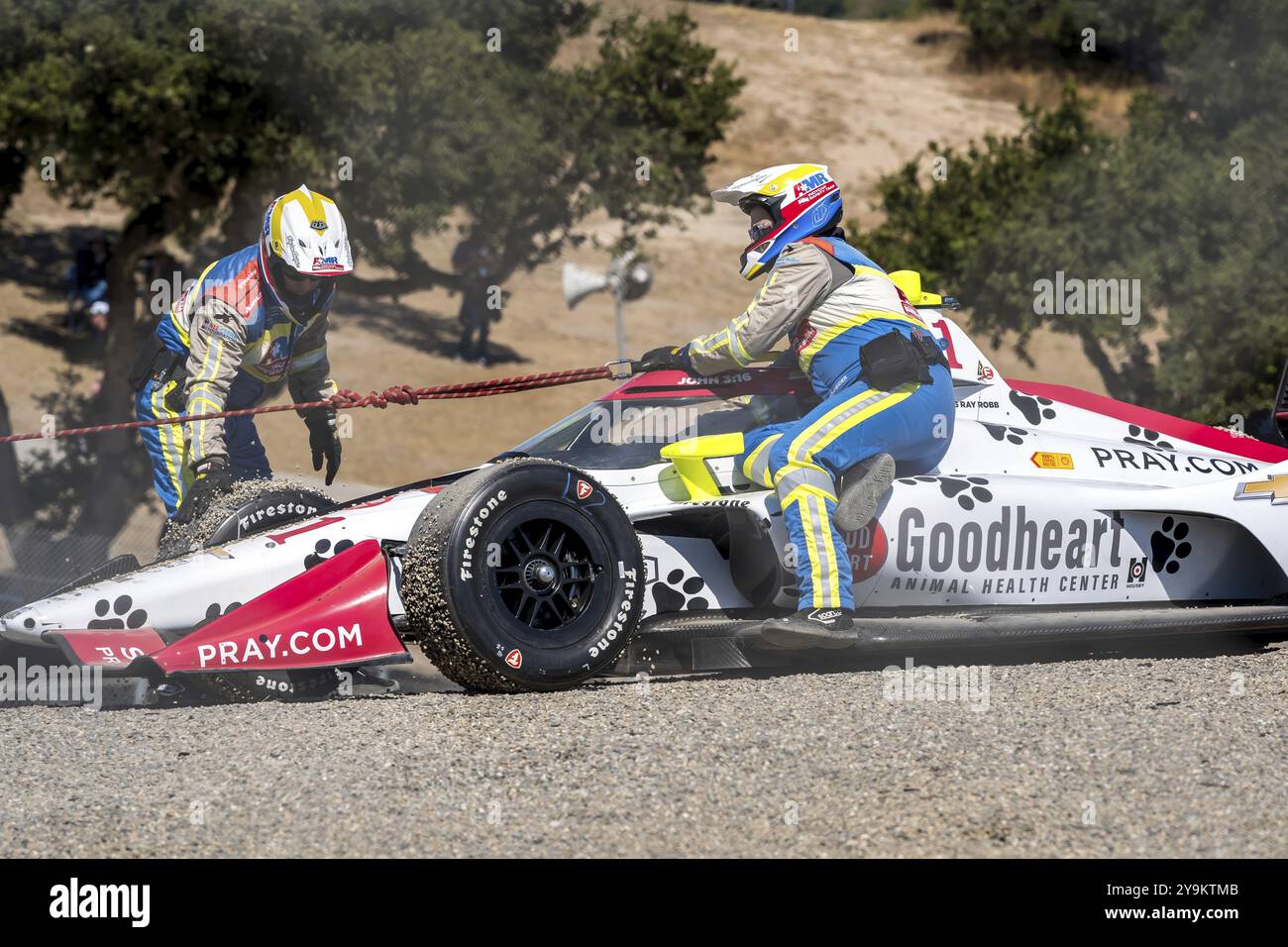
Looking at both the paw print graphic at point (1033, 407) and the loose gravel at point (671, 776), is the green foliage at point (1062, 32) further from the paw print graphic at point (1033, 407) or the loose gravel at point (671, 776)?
the loose gravel at point (671, 776)

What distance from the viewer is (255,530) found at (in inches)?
268

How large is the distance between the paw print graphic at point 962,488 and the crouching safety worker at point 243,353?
2.80m

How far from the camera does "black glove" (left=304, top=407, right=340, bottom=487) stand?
8508mm

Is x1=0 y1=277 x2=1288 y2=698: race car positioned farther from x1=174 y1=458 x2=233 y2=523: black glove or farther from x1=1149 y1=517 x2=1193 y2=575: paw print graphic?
x1=174 y1=458 x2=233 y2=523: black glove

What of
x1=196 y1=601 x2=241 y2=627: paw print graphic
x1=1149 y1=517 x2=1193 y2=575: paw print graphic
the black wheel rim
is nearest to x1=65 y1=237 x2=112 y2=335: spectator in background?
x1=196 y1=601 x2=241 y2=627: paw print graphic

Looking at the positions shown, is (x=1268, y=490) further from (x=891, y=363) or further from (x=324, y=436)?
(x=324, y=436)

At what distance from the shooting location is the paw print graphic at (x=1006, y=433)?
7219mm

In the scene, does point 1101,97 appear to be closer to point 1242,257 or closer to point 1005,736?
point 1242,257

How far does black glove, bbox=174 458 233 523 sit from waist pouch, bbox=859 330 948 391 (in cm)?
274

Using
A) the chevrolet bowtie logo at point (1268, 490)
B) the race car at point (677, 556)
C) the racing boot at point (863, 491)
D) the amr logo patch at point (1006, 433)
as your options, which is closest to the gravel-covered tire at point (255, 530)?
the race car at point (677, 556)

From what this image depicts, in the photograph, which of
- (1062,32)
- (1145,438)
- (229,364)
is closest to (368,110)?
(229,364)

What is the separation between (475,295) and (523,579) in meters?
28.7

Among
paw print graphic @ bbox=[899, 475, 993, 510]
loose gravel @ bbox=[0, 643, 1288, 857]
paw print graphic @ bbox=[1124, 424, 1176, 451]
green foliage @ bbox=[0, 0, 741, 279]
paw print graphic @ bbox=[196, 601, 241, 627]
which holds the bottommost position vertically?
loose gravel @ bbox=[0, 643, 1288, 857]
